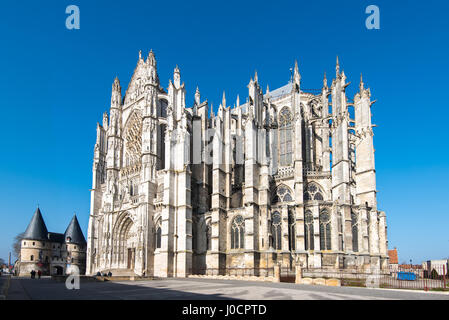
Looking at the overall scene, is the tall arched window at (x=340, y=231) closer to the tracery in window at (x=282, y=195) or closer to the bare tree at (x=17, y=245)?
the tracery in window at (x=282, y=195)

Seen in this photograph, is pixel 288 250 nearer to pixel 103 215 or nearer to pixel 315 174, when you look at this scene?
pixel 315 174

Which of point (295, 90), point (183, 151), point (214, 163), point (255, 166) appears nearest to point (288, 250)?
point (255, 166)

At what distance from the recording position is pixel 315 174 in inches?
1383

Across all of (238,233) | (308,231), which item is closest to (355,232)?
(308,231)

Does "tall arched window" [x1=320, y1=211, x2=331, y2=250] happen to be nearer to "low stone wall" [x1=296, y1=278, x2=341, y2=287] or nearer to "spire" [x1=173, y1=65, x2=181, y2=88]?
"low stone wall" [x1=296, y1=278, x2=341, y2=287]

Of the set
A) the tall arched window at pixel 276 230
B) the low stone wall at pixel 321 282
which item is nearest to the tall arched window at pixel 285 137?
the tall arched window at pixel 276 230

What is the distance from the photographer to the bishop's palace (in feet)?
101

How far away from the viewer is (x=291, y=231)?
3156 cm

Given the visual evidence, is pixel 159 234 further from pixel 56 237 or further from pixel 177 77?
pixel 56 237

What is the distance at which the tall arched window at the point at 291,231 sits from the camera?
3131cm

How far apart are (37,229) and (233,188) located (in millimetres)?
32576

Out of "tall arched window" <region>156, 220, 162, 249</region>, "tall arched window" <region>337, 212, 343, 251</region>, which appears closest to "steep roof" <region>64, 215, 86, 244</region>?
"tall arched window" <region>156, 220, 162, 249</region>

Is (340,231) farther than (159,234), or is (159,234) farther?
(159,234)

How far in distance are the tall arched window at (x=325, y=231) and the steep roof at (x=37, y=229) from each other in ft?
136
